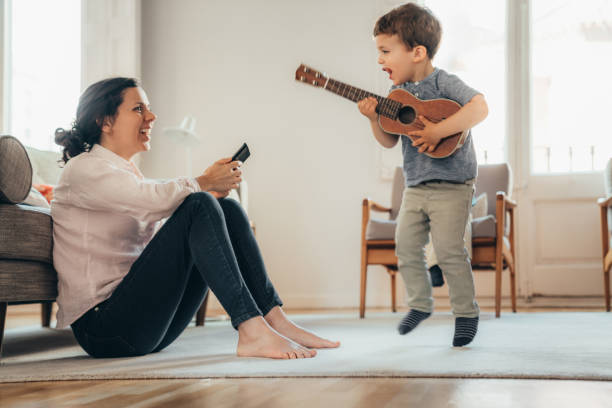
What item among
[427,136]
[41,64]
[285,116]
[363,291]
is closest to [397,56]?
[427,136]

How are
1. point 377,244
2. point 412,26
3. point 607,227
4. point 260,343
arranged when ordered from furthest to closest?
point 607,227 → point 377,244 → point 412,26 → point 260,343

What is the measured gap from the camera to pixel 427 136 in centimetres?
177

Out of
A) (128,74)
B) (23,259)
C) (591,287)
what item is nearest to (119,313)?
(23,259)

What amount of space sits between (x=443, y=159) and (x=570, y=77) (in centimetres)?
272

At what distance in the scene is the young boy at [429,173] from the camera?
1.75m

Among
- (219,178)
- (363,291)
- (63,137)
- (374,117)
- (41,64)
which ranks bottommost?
(363,291)

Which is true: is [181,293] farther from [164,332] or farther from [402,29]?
[402,29]

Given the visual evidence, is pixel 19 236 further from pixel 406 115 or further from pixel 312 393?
pixel 406 115

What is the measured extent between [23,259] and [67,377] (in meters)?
0.47

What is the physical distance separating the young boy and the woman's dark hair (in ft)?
2.43

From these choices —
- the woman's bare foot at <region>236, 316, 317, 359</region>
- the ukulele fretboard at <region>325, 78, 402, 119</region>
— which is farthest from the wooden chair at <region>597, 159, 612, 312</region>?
the woman's bare foot at <region>236, 316, 317, 359</region>

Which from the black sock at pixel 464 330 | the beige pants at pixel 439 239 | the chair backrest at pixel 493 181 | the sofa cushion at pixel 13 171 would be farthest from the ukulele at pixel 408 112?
the chair backrest at pixel 493 181

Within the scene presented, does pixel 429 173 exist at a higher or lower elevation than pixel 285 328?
higher

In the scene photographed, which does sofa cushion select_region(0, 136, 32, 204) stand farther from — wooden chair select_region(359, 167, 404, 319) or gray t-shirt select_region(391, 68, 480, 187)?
wooden chair select_region(359, 167, 404, 319)
